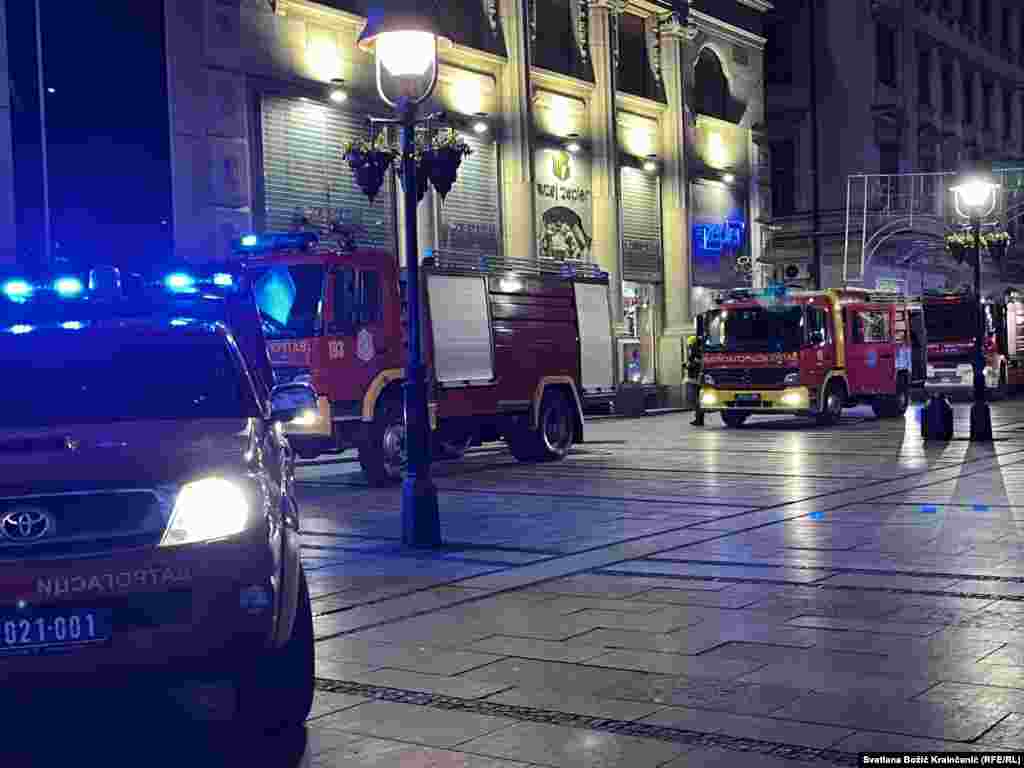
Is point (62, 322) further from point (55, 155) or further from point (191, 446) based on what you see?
point (55, 155)

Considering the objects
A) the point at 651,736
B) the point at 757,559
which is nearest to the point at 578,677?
the point at 651,736

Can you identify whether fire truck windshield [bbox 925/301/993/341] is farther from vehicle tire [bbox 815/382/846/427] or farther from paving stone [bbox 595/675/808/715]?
paving stone [bbox 595/675/808/715]

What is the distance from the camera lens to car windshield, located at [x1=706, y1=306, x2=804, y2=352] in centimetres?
2650

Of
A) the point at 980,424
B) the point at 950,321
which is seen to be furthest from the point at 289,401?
the point at 950,321

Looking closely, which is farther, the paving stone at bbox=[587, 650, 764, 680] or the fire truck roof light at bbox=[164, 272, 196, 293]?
the fire truck roof light at bbox=[164, 272, 196, 293]

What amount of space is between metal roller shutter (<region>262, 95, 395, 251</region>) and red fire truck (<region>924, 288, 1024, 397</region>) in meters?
16.4

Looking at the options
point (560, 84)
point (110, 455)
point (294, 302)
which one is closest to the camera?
point (110, 455)

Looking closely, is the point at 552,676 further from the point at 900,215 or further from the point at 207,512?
the point at 900,215

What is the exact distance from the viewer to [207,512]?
5.21 m

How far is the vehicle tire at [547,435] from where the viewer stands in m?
19.6

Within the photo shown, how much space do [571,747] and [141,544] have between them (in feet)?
5.94

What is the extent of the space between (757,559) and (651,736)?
15.3ft

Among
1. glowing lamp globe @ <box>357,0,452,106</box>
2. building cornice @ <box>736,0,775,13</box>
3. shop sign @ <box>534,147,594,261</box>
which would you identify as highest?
building cornice @ <box>736,0,775,13</box>

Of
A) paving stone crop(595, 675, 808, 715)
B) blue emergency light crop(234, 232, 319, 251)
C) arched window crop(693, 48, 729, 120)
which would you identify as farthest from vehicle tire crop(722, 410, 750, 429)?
paving stone crop(595, 675, 808, 715)
